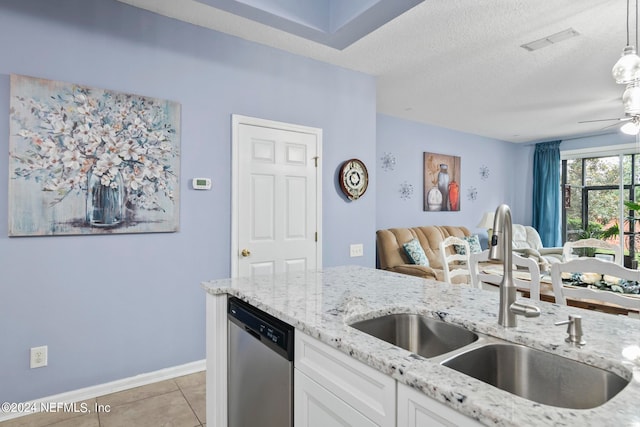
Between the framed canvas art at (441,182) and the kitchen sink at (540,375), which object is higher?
the framed canvas art at (441,182)

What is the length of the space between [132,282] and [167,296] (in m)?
0.26

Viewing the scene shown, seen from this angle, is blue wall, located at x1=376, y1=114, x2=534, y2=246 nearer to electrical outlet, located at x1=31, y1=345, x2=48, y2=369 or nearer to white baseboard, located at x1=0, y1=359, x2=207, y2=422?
white baseboard, located at x1=0, y1=359, x2=207, y2=422

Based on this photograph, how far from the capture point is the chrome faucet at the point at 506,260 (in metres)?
1.09

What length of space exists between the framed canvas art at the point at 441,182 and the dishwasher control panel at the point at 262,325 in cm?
454

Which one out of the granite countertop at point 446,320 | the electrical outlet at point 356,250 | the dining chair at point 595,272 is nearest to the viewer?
the granite countertop at point 446,320

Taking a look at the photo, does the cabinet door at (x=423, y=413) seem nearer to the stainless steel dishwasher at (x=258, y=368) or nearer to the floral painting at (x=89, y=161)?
the stainless steel dishwasher at (x=258, y=368)

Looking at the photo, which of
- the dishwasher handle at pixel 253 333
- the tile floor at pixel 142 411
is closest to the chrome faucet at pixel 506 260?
the dishwasher handle at pixel 253 333

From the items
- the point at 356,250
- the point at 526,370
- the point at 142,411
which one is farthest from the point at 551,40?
the point at 142,411

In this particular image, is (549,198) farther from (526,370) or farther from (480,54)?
(526,370)

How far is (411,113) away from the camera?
5145 millimetres

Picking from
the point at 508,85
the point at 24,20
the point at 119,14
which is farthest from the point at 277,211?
the point at 508,85

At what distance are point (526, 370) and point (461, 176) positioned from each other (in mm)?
5574

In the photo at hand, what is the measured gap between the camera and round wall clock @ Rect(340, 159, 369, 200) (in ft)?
11.5

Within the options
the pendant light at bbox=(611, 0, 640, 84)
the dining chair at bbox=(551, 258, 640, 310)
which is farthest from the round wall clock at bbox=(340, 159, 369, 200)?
the pendant light at bbox=(611, 0, 640, 84)
